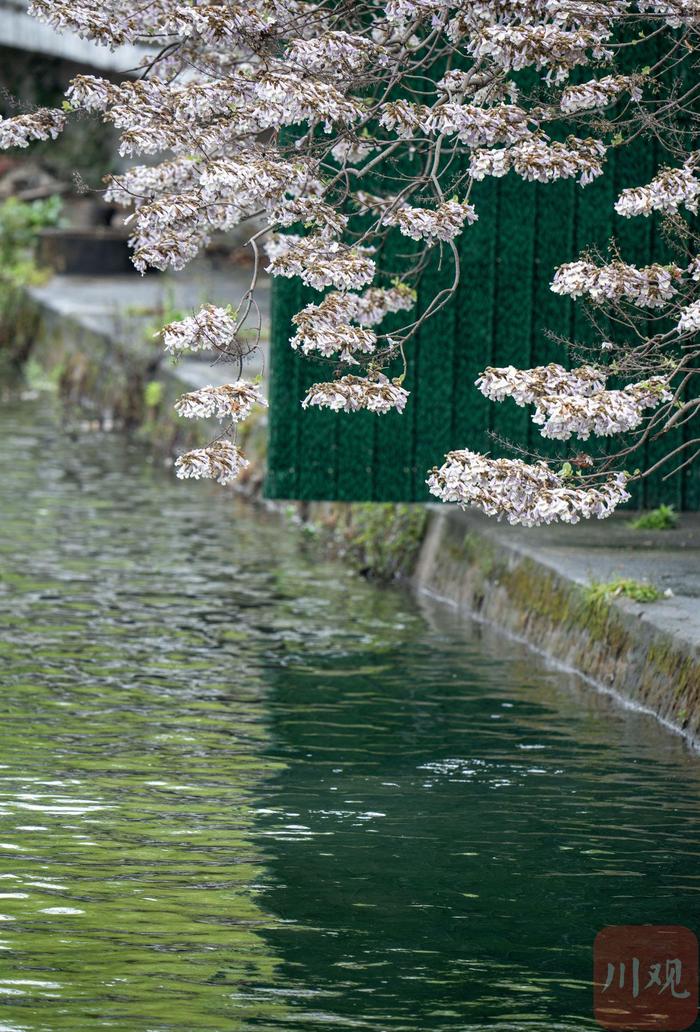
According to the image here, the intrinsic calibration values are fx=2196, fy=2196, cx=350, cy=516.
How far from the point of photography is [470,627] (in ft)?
35.2

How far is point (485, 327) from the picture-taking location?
11320mm

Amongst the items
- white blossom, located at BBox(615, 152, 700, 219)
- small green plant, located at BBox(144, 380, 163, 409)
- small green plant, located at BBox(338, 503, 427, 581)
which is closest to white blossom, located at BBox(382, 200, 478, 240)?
white blossom, located at BBox(615, 152, 700, 219)

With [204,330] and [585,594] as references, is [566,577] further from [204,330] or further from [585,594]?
[204,330]

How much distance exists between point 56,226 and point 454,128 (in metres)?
18.0

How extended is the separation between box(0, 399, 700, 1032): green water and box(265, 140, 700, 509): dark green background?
2.82 feet

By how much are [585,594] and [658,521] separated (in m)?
1.74

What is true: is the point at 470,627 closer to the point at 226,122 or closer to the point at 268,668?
the point at 268,668

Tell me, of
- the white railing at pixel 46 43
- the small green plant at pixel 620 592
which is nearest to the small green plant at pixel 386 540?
the small green plant at pixel 620 592

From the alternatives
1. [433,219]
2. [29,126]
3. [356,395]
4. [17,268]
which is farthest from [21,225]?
[356,395]

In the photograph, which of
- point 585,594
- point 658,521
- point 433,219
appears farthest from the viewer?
point 658,521

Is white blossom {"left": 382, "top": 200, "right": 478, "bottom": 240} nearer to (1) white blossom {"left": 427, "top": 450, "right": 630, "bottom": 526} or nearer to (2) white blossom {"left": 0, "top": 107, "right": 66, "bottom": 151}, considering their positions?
(1) white blossom {"left": 427, "top": 450, "right": 630, "bottom": 526}

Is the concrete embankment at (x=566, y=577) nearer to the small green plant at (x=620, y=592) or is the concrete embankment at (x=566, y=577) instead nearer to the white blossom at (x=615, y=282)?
the small green plant at (x=620, y=592)

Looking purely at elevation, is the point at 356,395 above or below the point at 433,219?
below

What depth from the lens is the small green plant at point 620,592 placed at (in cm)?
932
